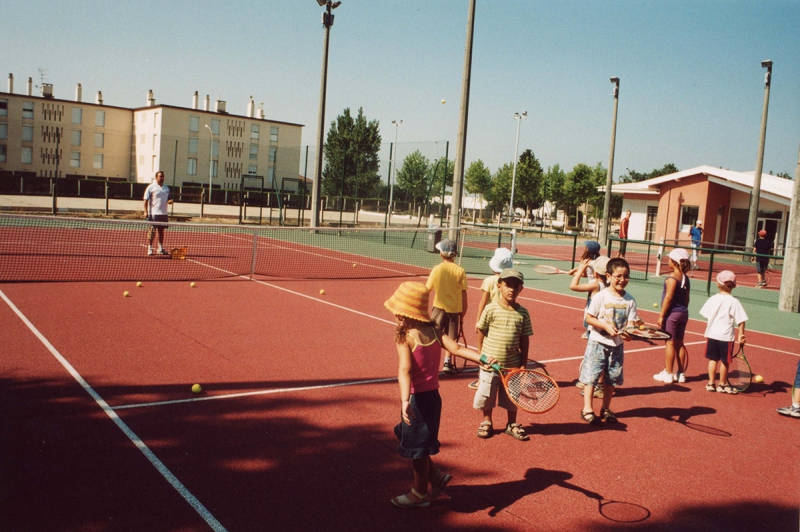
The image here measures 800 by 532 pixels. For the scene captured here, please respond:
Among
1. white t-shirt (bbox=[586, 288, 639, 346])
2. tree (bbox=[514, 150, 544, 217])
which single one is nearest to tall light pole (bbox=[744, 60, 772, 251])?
white t-shirt (bbox=[586, 288, 639, 346])

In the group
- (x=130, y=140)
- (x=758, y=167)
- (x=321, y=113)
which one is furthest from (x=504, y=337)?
(x=130, y=140)

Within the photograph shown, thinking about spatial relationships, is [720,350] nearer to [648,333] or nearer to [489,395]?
[648,333]

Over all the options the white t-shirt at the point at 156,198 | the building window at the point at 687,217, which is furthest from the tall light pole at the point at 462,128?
the building window at the point at 687,217

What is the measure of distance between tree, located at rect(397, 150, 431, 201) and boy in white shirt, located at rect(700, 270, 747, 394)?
65.1 ft

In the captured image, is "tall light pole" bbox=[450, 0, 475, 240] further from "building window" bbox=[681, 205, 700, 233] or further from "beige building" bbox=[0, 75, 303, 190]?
"beige building" bbox=[0, 75, 303, 190]

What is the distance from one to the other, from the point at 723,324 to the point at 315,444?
17.0ft

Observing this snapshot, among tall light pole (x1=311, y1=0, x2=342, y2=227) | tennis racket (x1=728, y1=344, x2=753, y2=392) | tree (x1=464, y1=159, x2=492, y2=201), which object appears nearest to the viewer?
tennis racket (x1=728, y1=344, x2=753, y2=392)

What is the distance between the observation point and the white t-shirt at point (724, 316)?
7887 millimetres

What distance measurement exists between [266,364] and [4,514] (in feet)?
12.8

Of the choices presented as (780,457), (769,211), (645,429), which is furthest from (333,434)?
(769,211)

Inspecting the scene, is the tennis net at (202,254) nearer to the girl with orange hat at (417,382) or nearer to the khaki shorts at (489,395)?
the khaki shorts at (489,395)

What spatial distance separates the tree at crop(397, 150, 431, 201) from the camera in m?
27.9

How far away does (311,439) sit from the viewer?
5547mm

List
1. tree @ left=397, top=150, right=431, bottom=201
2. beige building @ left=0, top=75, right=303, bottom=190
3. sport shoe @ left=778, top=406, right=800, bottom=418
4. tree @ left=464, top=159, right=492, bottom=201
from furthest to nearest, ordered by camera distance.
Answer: tree @ left=464, top=159, right=492, bottom=201 → beige building @ left=0, top=75, right=303, bottom=190 → tree @ left=397, top=150, right=431, bottom=201 → sport shoe @ left=778, top=406, right=800, bottom=418
